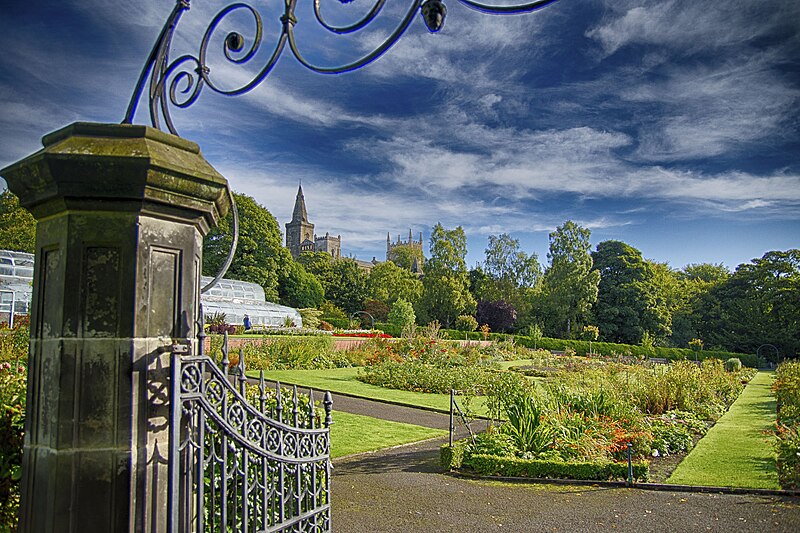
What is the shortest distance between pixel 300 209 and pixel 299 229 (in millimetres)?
4518

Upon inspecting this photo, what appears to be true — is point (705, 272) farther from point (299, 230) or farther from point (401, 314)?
point (299, 230)

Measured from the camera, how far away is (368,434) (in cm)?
993

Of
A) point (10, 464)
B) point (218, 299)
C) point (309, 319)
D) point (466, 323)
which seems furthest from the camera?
point (466, 323)

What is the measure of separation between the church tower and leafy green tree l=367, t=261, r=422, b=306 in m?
50.5

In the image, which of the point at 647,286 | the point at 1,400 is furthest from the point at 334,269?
the point at 1,400

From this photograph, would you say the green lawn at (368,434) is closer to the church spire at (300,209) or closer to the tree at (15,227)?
the tree at (15,227)

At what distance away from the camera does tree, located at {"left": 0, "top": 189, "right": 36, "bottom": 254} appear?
28.6m

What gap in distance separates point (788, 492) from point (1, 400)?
25.0 ft

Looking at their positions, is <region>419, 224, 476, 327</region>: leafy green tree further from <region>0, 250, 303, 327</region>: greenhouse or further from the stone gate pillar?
the stone gate pillar

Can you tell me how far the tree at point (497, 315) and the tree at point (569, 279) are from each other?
3579 millimetres

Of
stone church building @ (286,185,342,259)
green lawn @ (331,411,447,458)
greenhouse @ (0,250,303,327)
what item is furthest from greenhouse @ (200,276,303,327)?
stone church building @ (286,185,342,259)

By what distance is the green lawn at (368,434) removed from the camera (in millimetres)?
8914

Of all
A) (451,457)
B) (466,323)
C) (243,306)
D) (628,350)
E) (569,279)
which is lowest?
(451,457)

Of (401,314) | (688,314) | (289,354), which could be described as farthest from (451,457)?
(688,314)
